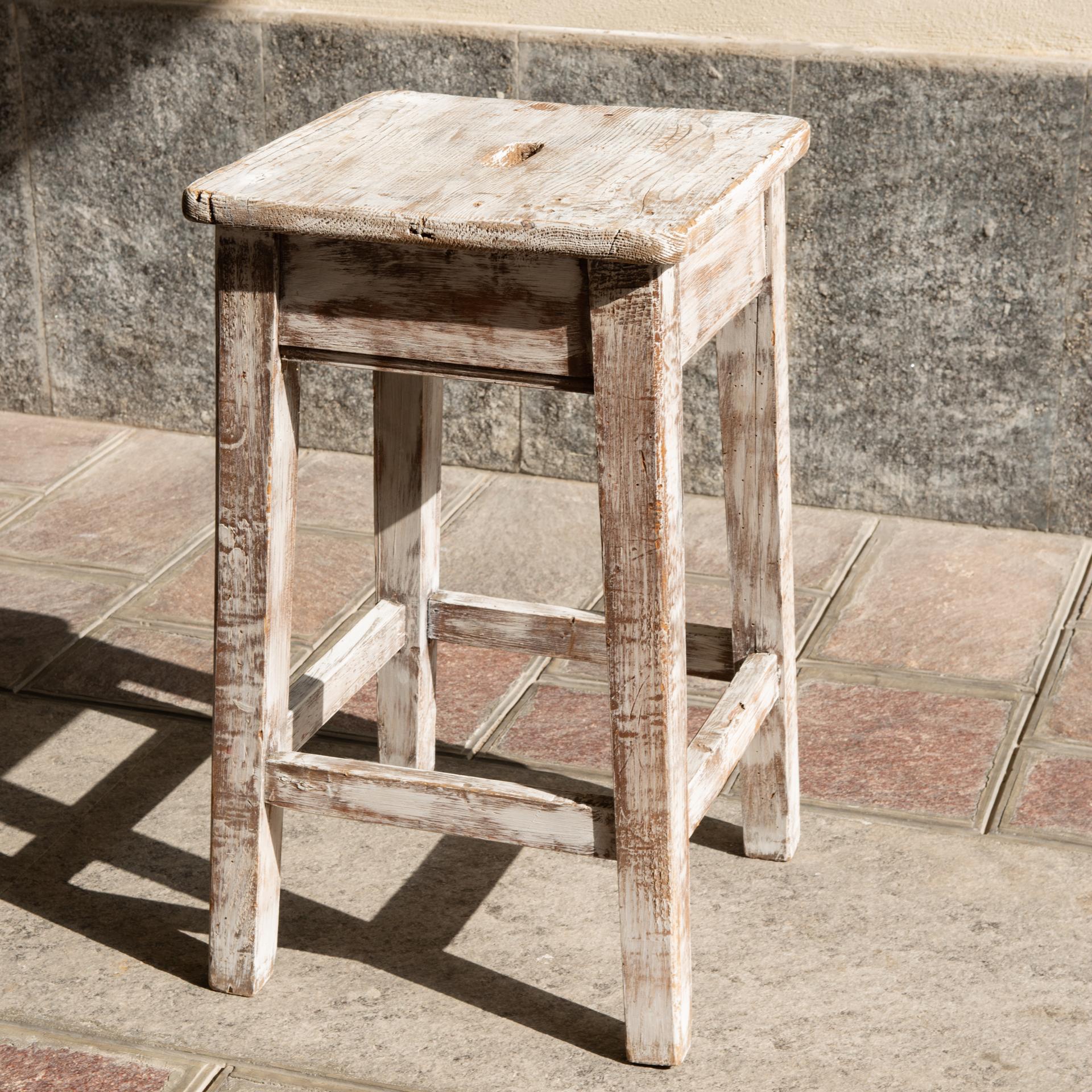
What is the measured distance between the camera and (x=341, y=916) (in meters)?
2.41

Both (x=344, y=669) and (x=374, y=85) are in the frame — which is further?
(x=374, y=85)

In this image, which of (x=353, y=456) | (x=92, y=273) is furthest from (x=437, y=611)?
(x=92, y=273)

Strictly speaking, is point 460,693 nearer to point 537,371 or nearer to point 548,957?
point 548,957

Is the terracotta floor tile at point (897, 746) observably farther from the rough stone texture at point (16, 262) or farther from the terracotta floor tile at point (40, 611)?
the rough stone texture at point (16, 262)

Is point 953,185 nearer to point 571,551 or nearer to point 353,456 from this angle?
point 571,551

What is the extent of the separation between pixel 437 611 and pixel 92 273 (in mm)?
1868


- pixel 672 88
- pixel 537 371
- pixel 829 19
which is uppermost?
pixel 829 19

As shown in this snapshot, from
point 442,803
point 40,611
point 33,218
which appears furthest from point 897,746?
point 33,218

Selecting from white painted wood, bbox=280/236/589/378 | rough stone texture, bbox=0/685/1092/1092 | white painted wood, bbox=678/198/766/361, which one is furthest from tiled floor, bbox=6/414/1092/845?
white painted wood, bbox=280/236/589/378

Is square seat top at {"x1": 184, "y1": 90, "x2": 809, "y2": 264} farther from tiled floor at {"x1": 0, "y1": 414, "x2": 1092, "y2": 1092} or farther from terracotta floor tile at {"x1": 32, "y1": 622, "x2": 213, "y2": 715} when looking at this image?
terracotta floor tile at {"x1": 32, "y1": 622, "x2": 213, "y2": 715}

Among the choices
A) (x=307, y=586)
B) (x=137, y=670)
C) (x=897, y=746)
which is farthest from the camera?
(x=307, y=586)

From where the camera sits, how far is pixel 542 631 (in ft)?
8.25

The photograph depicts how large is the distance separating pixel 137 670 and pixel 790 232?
161 cm

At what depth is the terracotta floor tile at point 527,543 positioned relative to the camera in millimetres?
3402
